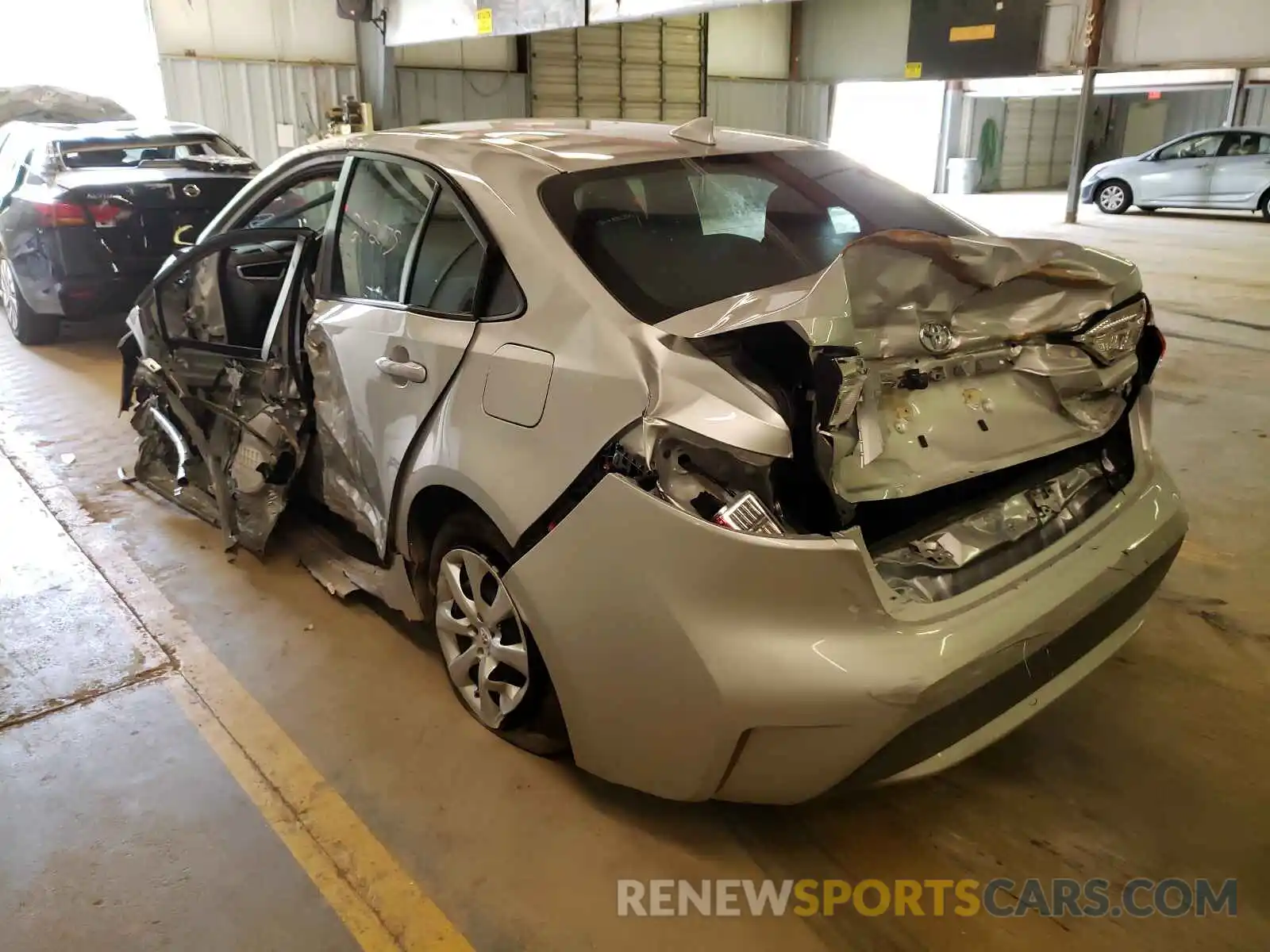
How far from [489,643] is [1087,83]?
46.5ft

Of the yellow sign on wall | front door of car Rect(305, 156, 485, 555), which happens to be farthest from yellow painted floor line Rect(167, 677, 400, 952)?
the yellow sign on wall

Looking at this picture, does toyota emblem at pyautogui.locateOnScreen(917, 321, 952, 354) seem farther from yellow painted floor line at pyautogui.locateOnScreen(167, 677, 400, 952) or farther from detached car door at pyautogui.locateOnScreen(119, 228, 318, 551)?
detached car door at pyautogui.locateOnScreen(119, 228, 318, 551)

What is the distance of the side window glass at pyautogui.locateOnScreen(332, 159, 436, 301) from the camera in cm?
271

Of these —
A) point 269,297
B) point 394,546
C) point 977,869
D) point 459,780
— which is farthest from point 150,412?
point 977,869

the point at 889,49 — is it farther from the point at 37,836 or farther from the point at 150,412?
the point at 37,836

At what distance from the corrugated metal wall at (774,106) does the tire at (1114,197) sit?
5.86 metres

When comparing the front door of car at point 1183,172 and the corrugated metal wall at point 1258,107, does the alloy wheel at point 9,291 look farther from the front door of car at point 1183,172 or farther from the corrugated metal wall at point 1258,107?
the corrugated metal wall at point 1258,107

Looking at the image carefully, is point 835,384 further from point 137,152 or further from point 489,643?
point 137,152

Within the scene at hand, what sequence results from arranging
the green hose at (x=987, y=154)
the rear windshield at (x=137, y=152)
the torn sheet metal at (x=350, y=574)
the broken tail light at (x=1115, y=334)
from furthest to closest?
the green hose at (x=987, y=154) → the rear windshield at (x=137, y=152) → the torn sheet metal at (x=350, y=574) → the broken tail light at (x=1115, y=334)

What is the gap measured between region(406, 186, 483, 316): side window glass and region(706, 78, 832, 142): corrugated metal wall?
1741 centimetres

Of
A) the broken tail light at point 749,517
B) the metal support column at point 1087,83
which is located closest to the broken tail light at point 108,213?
the broken tail light at point 749,517

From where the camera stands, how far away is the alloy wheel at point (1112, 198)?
15445 mm

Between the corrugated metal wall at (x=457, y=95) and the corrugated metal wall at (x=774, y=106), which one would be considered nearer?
the corrugated metal wall at (x=457, y=95)

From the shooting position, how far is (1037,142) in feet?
72.3
